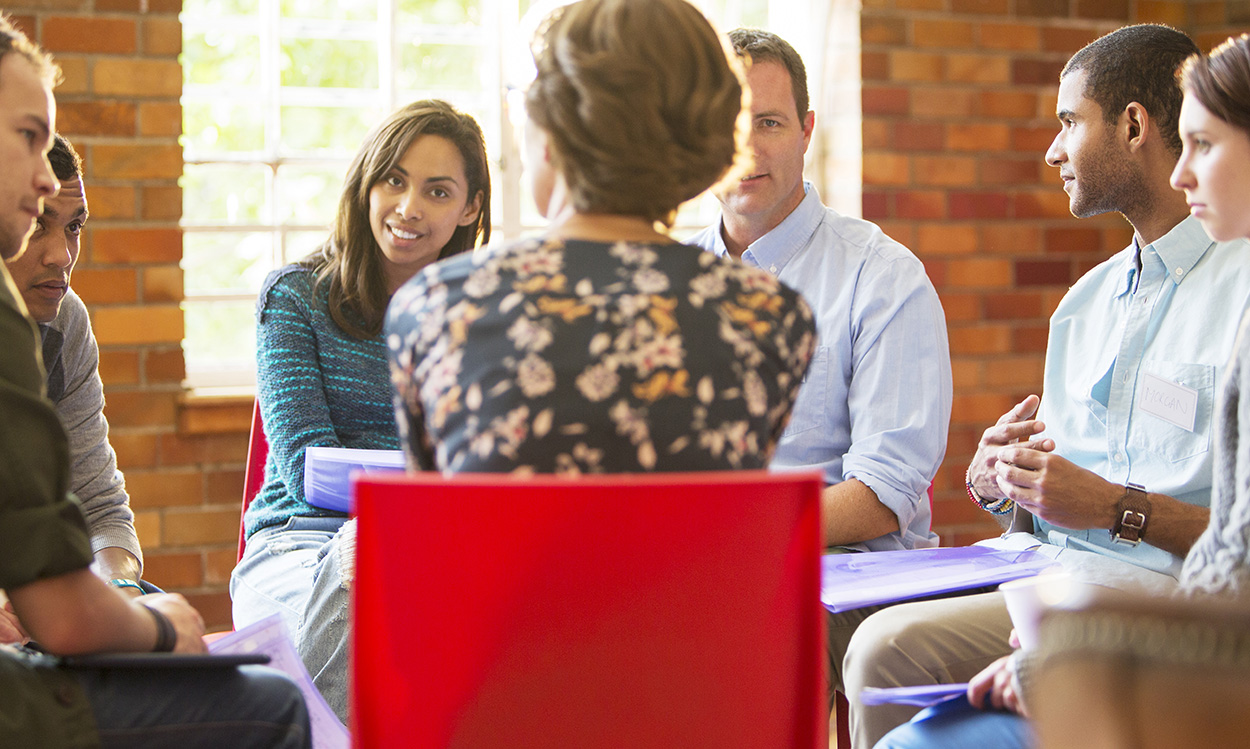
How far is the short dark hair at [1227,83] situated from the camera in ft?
4.09

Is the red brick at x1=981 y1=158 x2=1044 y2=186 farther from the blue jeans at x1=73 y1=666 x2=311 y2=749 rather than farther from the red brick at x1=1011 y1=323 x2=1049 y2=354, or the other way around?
the blue jeans at x1=73 y1=666 x2=311 y2=749

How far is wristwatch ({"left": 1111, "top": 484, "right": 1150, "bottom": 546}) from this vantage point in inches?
64.4

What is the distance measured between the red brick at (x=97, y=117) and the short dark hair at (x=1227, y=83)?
8.28ft

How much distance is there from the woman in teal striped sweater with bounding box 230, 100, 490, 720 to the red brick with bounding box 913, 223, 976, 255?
1.67m

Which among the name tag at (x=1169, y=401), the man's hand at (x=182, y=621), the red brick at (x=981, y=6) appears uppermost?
the red brick at (x=981, y=6)

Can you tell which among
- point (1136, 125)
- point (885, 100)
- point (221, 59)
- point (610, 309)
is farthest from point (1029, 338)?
point (610, 309)

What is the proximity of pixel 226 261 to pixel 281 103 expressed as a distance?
1.64 ft

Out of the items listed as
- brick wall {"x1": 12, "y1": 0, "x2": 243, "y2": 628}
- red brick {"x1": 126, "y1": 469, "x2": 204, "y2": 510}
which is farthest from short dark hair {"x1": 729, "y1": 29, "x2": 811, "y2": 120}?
red brick {"x1": 126, "y1": 469, "x2": 204, "y2": 510}

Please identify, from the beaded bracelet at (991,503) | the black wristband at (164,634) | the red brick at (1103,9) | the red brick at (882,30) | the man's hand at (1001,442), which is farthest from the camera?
the red brick at (1103,9)

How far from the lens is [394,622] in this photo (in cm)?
88

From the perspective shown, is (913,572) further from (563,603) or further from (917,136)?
(917,136)

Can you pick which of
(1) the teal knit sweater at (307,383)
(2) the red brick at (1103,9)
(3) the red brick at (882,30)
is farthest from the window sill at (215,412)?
(2) the red brick at (1103,9)

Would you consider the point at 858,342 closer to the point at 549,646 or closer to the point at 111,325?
the point at 549,646

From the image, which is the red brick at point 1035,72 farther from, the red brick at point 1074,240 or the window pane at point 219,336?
the window pane at point 219,336
